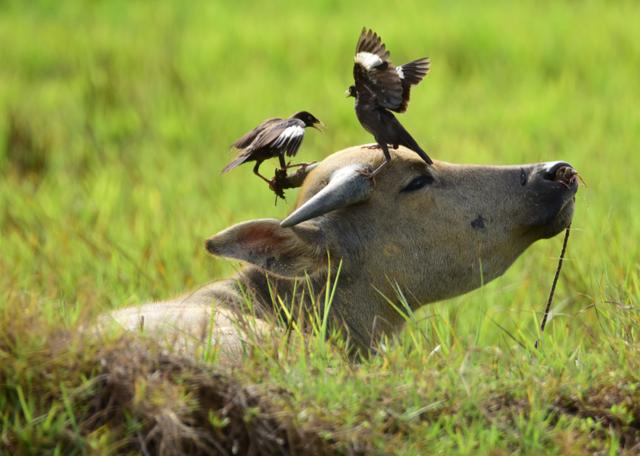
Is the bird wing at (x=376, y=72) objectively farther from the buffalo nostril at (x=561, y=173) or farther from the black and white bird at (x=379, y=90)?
the buffalo nostril at (x=561, y=173)

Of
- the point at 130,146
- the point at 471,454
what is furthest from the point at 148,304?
the point at 130,146

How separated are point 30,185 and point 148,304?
3.62m

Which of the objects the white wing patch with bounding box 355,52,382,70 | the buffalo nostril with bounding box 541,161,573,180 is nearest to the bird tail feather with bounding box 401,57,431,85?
the white wing patch with bounding box 355,52,382,70

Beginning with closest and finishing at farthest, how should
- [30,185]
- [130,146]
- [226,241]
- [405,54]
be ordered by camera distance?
1. [226,241]
2. [30,185]
3. [130,146]
4. [405,54]

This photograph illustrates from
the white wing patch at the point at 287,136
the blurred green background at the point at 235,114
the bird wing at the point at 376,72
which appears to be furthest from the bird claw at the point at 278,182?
the blurred green background at the point at 235,114

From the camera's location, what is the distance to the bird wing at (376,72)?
17.0 feet

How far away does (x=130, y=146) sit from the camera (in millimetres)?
10156

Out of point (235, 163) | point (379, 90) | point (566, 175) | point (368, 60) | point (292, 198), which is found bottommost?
point (292, 198)

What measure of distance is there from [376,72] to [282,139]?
0.47m

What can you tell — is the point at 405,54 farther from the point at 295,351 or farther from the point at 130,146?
the point at 295,351

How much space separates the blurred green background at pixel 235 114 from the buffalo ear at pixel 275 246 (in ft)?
3.18

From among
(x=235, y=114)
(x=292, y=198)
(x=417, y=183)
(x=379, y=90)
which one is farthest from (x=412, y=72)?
(x=235, y=114)

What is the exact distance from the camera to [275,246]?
18.1 ft

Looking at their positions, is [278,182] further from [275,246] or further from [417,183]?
[417,183]
